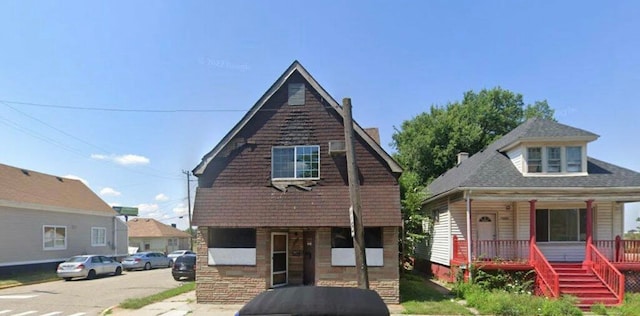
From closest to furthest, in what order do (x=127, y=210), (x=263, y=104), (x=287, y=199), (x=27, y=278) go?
(x=287, y=199), (x=263, y=104), (x=27, y=278), (x=127, y=210)

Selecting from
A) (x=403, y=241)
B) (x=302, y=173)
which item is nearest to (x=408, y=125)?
(x=403, y=241)

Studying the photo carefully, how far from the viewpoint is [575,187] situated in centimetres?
1605

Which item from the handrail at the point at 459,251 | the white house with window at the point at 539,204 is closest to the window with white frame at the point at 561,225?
the white house with window at the point at 539,204

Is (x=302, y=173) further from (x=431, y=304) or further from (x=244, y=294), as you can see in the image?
(x=431, y=304)

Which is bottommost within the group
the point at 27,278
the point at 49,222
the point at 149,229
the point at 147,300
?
the point at 149,229

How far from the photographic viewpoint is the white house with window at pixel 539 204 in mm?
16094

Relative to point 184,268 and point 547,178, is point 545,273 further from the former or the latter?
point 184,268

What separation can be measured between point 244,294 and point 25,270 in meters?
16.5

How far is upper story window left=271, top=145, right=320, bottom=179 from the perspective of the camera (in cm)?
1481

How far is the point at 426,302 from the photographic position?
13.6 meters

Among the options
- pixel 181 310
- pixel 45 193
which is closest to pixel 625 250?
pixel 181 310

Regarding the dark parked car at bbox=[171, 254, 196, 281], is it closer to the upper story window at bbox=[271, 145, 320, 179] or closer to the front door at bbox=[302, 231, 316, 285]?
the front door at bbox=[302, 231, 316, 285]

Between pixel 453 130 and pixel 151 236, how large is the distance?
3796cm

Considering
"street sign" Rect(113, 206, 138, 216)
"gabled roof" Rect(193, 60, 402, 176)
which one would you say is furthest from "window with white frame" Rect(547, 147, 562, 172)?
"street sign" Rect(113, 206, 138, 216)
